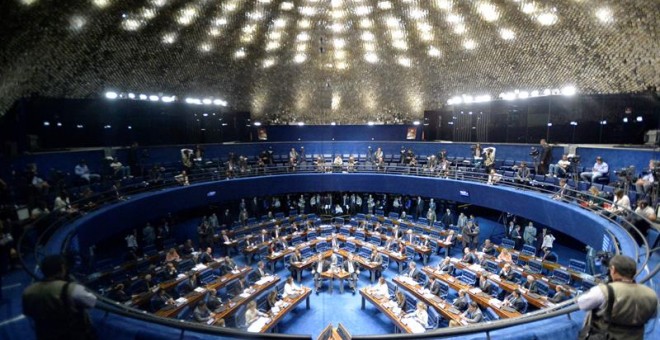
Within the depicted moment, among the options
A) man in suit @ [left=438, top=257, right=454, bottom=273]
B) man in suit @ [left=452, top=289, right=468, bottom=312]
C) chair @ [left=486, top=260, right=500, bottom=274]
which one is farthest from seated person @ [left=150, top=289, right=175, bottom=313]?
chair @ [left=486, top=260, right=500, bottom=274]

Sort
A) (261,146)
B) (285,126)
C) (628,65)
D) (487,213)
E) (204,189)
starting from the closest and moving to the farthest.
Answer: (628,65) < (204,189) < (487,213) < (261,146) < (285,126)

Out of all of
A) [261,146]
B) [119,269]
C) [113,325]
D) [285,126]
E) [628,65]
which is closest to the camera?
[113,325]

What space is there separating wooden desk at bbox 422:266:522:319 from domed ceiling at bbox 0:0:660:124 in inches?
475

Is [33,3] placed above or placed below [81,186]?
above

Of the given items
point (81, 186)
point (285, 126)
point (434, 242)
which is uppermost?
point (285, 126)

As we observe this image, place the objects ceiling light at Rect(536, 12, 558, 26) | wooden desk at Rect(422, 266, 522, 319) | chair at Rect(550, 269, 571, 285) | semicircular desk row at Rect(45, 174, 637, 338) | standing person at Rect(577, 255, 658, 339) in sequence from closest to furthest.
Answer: standing person at Rect(577, 255, 658, 339)
wooden desk at Rect(422, 266, 522, 319)
semicircular desk row at Rect(45, 174, 637, 338)
chair at Rect(550, 269, 571, 285)
ceiling light at Rect(536, 12, 558, 26)

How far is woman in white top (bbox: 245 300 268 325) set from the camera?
30.6 feet

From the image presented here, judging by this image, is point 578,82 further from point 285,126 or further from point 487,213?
point 285,126

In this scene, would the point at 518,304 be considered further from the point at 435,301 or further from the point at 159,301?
the point at 159,301

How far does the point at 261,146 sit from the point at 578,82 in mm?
19859

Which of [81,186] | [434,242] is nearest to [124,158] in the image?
[81,186]

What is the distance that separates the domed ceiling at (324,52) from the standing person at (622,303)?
14.4 m

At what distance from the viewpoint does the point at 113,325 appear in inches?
173

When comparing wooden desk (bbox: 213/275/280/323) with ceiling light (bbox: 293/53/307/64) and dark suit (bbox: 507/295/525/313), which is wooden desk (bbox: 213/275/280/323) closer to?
dark suit (bbox: 507/295/525/313)
